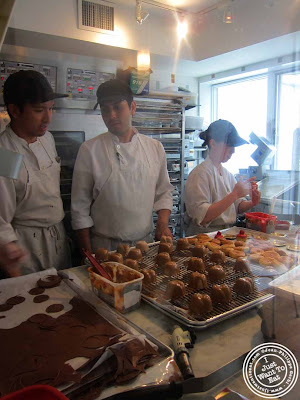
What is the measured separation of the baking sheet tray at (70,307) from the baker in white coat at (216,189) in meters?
0.64

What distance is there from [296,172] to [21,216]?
83 centimetres

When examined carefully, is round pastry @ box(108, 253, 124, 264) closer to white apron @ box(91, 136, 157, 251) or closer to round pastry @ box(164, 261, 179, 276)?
round pastry @ box(164, 261, 179, 276)

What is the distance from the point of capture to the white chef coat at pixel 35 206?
35.4 inches

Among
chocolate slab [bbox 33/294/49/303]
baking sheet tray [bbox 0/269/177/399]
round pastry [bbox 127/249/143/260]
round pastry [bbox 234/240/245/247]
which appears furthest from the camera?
round pastry [bbox 234/240/245/247]

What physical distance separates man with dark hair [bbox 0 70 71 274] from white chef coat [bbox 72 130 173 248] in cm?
10

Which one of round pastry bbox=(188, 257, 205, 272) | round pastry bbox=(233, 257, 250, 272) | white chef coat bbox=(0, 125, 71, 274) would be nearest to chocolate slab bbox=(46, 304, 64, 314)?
white chef coat bbox=(0, 125, 71, 274)

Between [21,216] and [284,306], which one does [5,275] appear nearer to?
[21,216]

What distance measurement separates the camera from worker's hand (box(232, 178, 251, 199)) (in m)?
1.09

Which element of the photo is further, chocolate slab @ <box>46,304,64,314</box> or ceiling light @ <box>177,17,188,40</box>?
ceiling light @ <box>177,17,188,40</box>

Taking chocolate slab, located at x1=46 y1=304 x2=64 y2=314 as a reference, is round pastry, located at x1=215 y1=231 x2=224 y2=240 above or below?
above

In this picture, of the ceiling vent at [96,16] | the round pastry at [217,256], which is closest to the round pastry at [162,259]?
the round pastry at [217,256]

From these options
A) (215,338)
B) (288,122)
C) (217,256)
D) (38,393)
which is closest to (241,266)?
(217,256)

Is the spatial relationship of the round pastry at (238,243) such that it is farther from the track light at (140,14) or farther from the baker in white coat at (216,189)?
the track light at (140,14)

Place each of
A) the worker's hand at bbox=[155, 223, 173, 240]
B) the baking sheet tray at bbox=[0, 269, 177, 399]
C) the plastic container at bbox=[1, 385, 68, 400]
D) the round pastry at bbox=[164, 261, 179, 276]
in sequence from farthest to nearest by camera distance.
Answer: the worker's hand at bbox=[155, 223, 173, 240]
the round pastry at bbox=[164, 261, 179, 276]
the baking sheet tray at bbox=[0, 269, 177, 399]
the plastic container at bbox=[1, 385, 68, 400]
